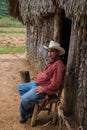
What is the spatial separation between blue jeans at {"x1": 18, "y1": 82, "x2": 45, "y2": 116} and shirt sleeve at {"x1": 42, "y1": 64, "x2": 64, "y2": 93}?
0.23 metres

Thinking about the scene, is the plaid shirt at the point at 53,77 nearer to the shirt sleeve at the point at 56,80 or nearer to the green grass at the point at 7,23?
the shirt sleeve at the point at 56,80

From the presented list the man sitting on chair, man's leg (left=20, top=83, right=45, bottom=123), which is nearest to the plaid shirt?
the man sitting on chair

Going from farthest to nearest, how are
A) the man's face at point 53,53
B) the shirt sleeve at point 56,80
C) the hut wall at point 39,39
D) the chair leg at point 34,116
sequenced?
the hut wall at point 39,39 → the chair leg at point 34,116 → the man's face at point 53,53 → the shirt sleeve at point 56,80

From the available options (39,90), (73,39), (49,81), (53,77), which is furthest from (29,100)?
(73,39)

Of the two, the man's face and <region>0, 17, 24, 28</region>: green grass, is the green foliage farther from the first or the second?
the man's face

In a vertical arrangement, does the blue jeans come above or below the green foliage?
above

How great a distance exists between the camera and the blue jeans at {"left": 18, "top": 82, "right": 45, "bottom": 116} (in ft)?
19.2

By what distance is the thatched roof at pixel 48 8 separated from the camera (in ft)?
17.1

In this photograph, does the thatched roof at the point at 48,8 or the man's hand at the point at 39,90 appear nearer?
the thatched roof at the point at 48,8

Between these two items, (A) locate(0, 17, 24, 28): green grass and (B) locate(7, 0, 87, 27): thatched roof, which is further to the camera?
(A) locate(0, 17, 24, 28): green grass

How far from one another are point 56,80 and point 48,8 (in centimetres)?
223

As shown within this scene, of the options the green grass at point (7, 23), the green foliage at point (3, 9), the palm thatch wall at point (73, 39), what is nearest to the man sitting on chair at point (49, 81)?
the palm thatch wall at point (73, 39)

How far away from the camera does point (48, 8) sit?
723 cm

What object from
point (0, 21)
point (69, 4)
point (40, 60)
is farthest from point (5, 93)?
point (0, 21)
